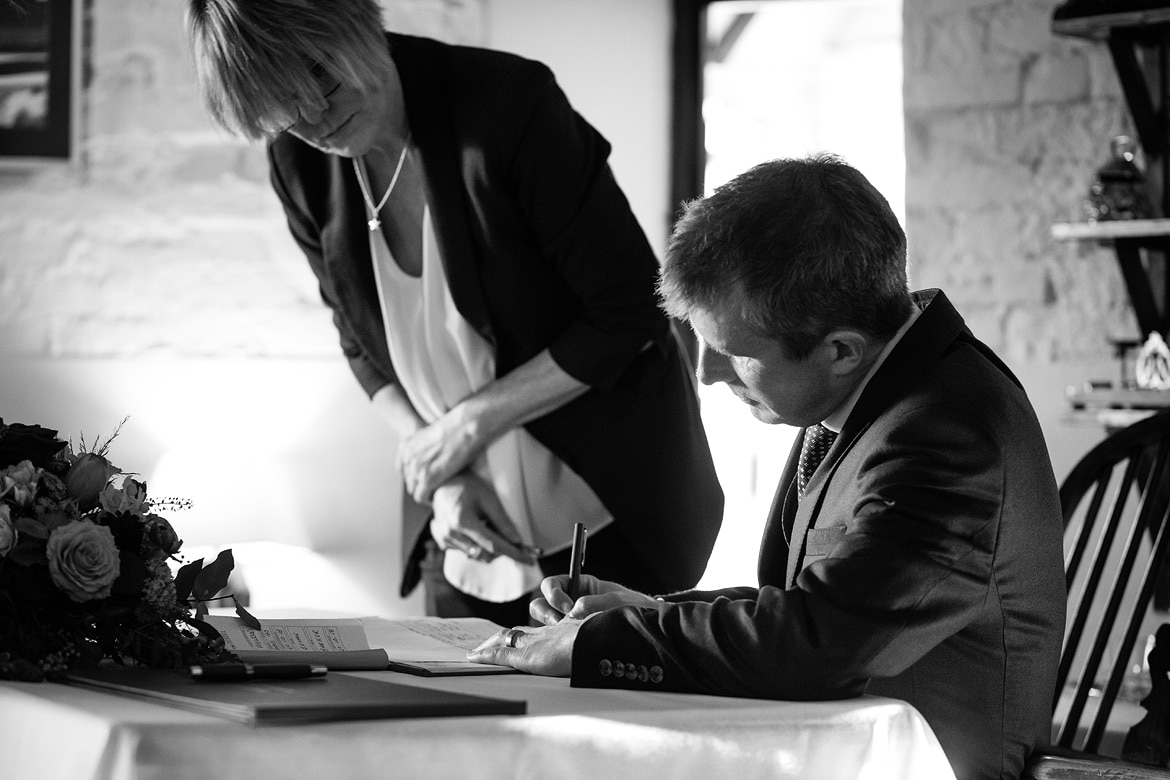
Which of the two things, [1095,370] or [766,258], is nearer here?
[766,258]

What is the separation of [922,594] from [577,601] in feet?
1.28

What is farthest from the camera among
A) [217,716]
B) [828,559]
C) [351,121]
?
[351,121]

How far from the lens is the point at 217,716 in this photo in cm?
118

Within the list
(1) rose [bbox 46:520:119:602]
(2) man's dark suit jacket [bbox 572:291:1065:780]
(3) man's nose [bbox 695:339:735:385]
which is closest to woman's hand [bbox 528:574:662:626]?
(2) man's dark suit jacket [bbox 572:291:1065:780]

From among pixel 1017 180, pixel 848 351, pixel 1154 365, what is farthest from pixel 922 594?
pixel 1017 180

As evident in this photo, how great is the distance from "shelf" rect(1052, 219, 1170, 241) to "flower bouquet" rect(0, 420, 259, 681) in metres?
2.66

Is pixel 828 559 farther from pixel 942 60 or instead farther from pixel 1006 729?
pixel 942 60

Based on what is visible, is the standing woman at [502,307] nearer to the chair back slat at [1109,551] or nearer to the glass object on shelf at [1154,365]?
the chair back slat at [1109,551]

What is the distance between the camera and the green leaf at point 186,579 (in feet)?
4.92

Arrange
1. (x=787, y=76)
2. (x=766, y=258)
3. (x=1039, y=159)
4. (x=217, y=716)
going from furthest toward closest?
(x=787, y=76) < (x=1039, y=159) < (x=766, y=258) < (x=217, y=716)

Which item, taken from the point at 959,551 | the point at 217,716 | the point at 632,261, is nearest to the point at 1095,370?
the point at 632,261

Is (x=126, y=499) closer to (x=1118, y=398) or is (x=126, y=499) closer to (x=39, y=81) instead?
(x=39, y=81)

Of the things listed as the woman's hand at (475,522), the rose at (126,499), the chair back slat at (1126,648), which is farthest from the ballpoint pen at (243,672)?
the chair back slat at (1126,648)

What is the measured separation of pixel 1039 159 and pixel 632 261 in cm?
209
